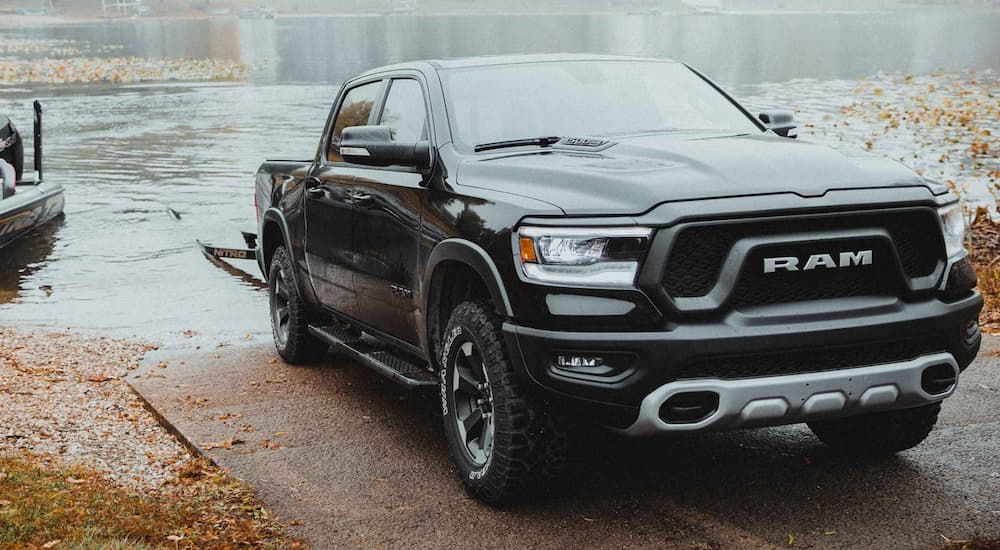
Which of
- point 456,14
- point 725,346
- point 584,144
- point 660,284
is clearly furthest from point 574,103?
point 456,14

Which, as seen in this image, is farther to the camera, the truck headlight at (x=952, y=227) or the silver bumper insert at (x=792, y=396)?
the truck headlight at (x=952, y=227)

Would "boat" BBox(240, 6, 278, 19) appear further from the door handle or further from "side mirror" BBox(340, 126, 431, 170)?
"side mirror" BBox(340, 126, 431, 170)

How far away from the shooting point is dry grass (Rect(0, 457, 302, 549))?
446 centimetres

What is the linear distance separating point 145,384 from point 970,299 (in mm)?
5231

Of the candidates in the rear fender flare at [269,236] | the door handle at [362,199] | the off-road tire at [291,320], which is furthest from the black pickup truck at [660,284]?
the off-road tire at [291,320]

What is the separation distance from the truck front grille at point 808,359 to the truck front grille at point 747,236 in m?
0.21

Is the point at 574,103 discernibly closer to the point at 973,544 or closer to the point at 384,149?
the point at 384,149

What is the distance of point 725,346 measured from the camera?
4.19m

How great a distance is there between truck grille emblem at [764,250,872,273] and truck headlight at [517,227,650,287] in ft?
1.55

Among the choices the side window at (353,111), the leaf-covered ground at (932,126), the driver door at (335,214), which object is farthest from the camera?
the leaf-covered ground at (932,126)

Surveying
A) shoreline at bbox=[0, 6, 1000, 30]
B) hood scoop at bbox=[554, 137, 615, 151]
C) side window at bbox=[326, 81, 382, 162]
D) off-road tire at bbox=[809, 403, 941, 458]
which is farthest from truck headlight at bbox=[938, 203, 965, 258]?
shoreline at bbox=[0, 6, 1000, 30]

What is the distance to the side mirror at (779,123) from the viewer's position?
6141 mm

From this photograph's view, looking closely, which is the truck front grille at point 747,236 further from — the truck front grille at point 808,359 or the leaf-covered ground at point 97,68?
the leaf-covered ground at point 97,68

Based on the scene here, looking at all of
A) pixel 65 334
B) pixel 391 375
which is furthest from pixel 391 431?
pixel 65 334
